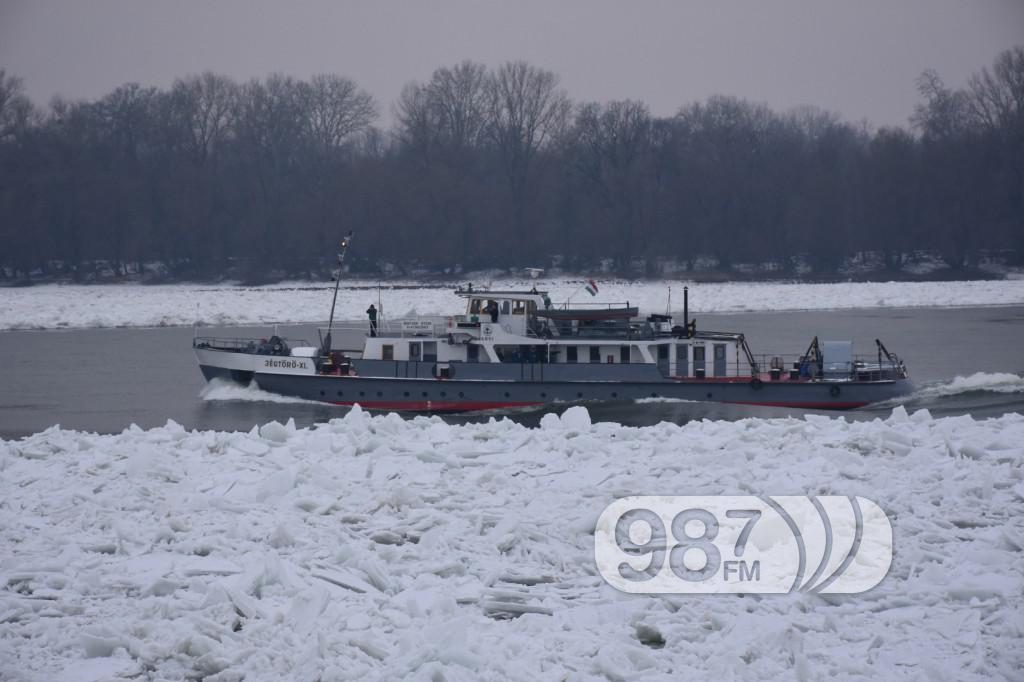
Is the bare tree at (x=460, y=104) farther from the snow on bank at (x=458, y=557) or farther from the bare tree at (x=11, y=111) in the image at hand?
the snow on bank at (x=458, y=557)

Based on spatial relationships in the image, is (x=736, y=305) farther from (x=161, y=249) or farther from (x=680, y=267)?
(x=161, y=249)

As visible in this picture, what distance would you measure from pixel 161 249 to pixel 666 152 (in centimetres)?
4121

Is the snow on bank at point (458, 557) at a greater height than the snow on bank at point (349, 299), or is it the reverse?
the snow on bank at point (349, 299)

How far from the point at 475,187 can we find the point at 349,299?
25.4 metres

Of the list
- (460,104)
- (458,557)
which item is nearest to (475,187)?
(460,104)

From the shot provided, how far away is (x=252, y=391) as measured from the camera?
3434 cm

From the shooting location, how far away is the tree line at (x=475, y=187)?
85375mm

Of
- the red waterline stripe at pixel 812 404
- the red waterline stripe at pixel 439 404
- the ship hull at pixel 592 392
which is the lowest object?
the red waterline stripe at pixel 439 404

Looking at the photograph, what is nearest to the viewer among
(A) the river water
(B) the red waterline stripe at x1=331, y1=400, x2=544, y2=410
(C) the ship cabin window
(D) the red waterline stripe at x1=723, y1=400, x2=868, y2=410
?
(A) the river water

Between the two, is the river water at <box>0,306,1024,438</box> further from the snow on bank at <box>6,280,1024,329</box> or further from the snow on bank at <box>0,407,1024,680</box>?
the snow on bank at <box>0,407,1024,680</box>

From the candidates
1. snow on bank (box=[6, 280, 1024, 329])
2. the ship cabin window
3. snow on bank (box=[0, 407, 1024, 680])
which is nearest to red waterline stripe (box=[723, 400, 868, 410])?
the ship cabin window

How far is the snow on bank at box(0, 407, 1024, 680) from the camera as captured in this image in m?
10.8

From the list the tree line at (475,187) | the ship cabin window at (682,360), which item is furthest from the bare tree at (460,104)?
the ship cabin window at (682,360)

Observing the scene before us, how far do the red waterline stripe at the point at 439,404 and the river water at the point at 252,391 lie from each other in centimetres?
67
